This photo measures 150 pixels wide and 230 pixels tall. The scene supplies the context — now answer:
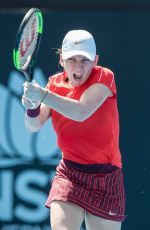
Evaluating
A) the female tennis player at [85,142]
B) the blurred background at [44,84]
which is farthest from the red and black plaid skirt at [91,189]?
the blurred background at [44,84]

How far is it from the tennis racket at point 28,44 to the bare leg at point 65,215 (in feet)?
2.21

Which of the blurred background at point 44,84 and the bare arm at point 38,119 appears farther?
the blurred background at point 44,84

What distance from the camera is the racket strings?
3.63 metres

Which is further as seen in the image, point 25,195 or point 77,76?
point 25,195

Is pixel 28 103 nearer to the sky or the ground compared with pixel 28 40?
nearer to the ground

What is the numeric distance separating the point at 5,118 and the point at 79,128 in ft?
4.00

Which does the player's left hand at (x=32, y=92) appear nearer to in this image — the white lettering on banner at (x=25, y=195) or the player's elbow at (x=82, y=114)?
the player's elbow at (x=82, y=114)

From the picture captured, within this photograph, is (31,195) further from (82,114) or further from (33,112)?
(82,114)

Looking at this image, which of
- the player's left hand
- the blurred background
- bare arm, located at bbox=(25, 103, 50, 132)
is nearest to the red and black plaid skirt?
bare arm, located at bbox=(25, 103, 50, 132)

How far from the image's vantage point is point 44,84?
495 centimetres

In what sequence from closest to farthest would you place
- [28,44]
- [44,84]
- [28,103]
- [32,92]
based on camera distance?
[32,92], [28,103], [28,44], [44,84]

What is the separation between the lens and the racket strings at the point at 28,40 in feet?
11.9

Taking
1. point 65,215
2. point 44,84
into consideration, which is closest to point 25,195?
point 44,84

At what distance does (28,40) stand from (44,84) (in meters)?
1.22
